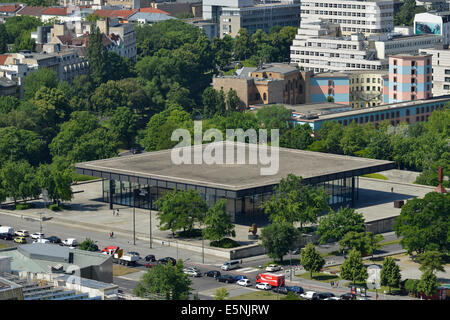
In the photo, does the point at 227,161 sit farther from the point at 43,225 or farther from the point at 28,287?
the point at 28,287

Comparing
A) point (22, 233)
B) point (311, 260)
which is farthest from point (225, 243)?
point (22, 233)

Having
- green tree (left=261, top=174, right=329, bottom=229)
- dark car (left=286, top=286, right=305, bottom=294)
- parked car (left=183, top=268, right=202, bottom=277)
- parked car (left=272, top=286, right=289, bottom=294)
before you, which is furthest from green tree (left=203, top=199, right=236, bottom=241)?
dark car (left=286, top=286, right=305, bottom=294)

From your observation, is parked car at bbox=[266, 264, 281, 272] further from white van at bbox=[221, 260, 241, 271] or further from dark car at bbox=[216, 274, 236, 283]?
dark car at bbox=[216, 274, 236, 283]

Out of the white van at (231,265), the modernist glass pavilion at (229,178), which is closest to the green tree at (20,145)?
the modernist glass pavilion at (229,178)

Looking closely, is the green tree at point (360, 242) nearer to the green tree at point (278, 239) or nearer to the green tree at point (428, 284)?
the green tree at point (278, 239)

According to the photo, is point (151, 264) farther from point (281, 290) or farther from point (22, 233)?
point (22, 233)
